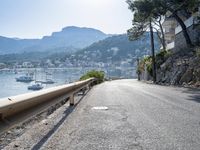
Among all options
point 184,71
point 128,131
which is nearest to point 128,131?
point 128,131

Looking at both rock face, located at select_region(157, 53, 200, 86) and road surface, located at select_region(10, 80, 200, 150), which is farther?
rock face, located at select_region(157, 53, 200, 86)

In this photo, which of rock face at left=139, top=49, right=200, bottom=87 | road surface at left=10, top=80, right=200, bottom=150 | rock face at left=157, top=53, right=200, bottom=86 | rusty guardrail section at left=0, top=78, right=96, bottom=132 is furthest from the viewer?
rock face at left=157, top=53, right=200, bottom=86

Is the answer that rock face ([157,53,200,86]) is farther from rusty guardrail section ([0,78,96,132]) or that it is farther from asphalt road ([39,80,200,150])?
rusty guardrail section ([0,78,96,132])

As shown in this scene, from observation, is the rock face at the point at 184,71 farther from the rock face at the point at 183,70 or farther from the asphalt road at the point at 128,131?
the asphalt road at the point at 128,131

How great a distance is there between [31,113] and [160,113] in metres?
5.16

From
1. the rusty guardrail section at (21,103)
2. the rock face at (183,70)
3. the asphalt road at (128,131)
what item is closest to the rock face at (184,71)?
the rock face at (183,70)

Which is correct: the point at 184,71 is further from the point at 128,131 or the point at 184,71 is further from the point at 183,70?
the point at 128,131

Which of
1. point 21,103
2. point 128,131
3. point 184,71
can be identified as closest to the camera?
point 21,103

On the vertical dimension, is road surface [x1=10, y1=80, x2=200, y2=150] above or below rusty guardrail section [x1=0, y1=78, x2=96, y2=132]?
below

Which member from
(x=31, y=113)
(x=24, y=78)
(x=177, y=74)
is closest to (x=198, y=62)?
(x=177, y=74)

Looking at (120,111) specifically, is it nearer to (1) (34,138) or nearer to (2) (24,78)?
(1) (34,138)

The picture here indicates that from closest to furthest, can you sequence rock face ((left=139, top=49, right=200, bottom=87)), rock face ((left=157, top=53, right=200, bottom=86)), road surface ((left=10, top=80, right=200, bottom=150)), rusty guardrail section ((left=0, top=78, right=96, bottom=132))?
rusty guardrail section ((left=0, top=78, right=96, bottom=132)) < road surface ((left=10, top=80, right=200, bottom=150)) < rock face ((left=139, top=49, right=200, bottom=87)) < rock face ((left=157, top=53, right=200, bottom=86))

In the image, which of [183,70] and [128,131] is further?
[183,70]

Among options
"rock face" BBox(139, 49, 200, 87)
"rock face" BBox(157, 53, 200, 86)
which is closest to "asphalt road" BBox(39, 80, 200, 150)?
"rock face" BBox(139, 49, 200, 87)
